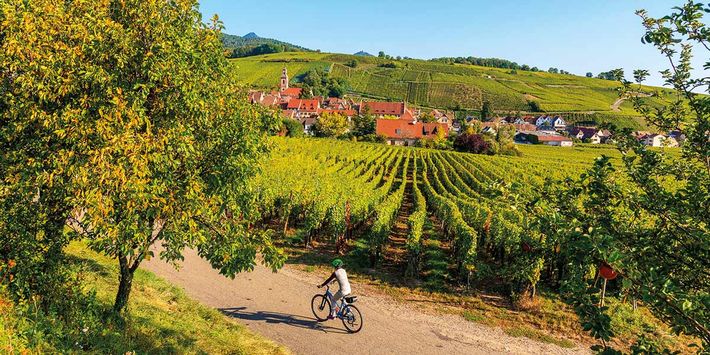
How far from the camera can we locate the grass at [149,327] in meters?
6.50

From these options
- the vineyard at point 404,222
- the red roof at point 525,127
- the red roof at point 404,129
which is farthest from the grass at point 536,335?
the red roof at point 525,127

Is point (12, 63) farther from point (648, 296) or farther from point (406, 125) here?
point (406, 125)

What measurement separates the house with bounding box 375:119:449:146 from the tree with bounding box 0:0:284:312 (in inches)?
3575

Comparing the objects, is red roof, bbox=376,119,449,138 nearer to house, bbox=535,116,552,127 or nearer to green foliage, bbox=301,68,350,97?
house, bbox=535,116,552,127

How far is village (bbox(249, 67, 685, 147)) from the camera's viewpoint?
330 ft

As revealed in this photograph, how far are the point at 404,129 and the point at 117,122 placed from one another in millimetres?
96707

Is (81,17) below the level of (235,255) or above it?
above

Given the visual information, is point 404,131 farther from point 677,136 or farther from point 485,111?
point 677,136

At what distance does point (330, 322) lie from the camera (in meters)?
12.5

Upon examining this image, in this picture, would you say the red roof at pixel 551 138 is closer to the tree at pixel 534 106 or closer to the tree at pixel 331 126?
the tree at pixel 534 106

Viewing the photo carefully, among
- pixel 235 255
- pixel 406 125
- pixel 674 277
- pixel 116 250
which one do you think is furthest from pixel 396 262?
pixel 406 125

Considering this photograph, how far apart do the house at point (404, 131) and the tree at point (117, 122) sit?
3575 inches

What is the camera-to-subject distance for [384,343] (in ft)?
37.4

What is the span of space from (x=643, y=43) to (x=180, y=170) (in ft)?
24.0
